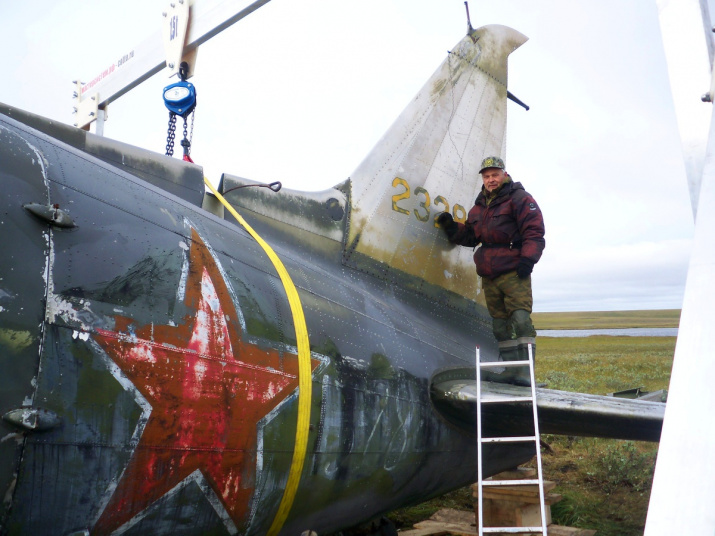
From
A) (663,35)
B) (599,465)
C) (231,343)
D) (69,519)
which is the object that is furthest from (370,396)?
(599,465)

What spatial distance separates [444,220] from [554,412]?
87.9 inches

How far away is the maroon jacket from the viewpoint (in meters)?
4.96

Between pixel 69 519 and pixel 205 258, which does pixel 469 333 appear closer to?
pixel 205 258

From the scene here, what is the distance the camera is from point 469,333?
231 inches

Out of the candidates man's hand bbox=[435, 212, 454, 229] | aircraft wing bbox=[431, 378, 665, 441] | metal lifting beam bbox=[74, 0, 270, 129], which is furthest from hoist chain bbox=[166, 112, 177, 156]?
aircraft wing bbox=[431, 378, 665, 441]

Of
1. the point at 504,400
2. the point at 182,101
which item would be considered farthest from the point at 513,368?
the point at 182,101

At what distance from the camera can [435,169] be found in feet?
19.6

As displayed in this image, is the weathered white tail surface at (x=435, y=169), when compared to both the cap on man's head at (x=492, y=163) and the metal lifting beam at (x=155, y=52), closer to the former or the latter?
the cap on man's head at (x=492, y=163)

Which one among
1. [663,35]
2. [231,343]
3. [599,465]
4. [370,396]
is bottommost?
[599,465]

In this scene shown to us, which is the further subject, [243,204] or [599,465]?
[599,465]

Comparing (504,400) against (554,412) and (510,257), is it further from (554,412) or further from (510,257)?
(510,257)

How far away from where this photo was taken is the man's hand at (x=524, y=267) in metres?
4.93

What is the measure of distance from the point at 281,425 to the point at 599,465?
6240 millimetres

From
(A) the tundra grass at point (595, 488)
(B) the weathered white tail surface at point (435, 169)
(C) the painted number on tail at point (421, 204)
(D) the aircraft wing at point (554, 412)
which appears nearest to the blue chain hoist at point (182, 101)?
(B) the weathered white tail surface at point (435, 169)
